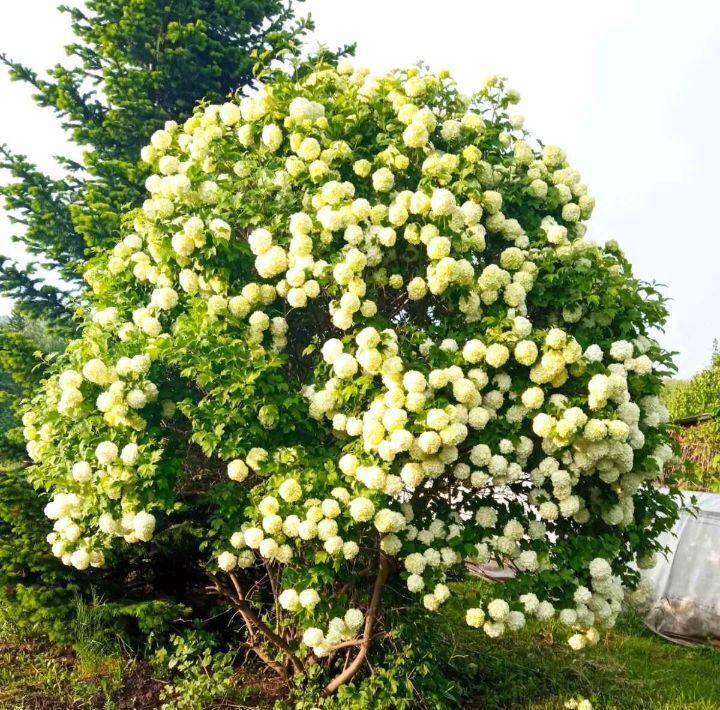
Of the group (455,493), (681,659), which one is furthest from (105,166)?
(681,659)

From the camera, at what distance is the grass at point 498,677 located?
205 inches

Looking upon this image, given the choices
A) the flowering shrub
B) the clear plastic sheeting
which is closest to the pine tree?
the flowering shrub

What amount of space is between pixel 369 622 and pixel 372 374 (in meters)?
1.50

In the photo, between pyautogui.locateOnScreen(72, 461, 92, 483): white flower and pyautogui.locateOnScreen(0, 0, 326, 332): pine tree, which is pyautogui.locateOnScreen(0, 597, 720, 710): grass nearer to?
pyautogui.locateOnScreen(72, 461, 92, 483): white flower

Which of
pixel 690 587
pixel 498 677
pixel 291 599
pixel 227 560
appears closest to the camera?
pixel 291 599

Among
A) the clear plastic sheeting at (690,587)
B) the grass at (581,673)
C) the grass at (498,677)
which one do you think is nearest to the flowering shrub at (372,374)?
the grass at (498,677)

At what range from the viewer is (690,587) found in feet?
26.6

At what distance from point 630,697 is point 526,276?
3279 mm

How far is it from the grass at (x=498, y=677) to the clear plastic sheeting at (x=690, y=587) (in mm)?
1086

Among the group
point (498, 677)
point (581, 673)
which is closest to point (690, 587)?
point (581, 673)

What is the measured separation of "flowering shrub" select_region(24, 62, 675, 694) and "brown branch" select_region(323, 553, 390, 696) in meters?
0.02

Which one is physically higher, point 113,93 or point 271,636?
point 113,93

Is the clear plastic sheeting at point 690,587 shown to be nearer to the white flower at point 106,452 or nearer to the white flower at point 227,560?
the white flower at point 227,560

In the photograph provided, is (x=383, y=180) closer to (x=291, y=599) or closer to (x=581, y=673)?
(x=291, y=599)
